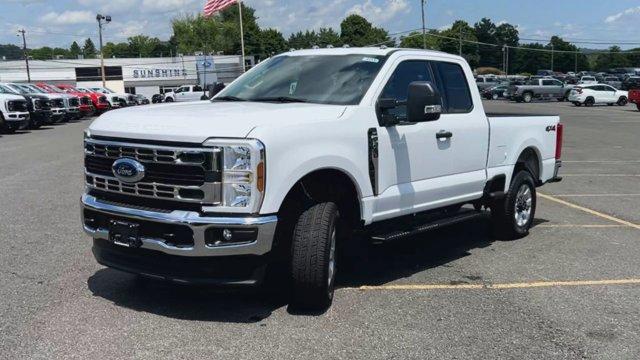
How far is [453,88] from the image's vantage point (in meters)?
6.54

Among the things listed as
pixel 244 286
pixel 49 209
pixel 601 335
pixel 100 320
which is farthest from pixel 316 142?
pixel 49 209

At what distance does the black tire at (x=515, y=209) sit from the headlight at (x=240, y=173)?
3.81 metres

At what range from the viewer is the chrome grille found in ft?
14.0

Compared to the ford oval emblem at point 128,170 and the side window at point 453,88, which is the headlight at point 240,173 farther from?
the side window at point 453,88

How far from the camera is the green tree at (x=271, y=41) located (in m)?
132

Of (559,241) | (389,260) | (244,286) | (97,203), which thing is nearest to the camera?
(244,286)

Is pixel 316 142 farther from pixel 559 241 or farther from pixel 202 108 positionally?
pixel 559 241

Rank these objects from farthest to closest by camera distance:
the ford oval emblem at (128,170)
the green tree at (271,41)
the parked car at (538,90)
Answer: the green tree at (271,41) < the parked car at (538,90) < the ford oval emblem at (128,170)

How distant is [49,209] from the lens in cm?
877

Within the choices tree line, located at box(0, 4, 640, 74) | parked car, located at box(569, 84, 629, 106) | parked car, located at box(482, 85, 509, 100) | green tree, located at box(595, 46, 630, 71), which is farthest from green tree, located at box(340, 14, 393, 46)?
parked car, located at box(569, 84, 629, 106)

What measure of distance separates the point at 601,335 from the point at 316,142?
2.46 meters

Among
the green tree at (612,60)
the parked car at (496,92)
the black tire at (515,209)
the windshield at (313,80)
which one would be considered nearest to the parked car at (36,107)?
the windshield at (313,80)

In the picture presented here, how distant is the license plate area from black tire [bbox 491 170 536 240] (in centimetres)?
427

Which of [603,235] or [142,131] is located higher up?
[142,131]
